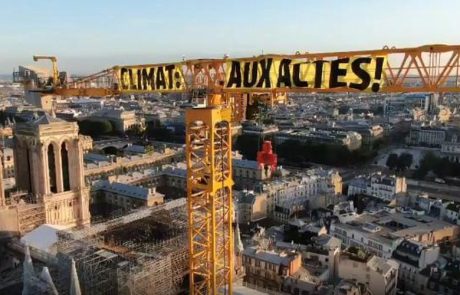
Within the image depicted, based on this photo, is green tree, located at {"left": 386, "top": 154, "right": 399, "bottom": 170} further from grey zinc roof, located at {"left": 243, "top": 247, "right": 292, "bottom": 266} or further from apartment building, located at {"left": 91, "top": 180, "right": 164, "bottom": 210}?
grey zinc roof, located at {"left": 243, "top": 247, "right": 292, "bottom": 266}

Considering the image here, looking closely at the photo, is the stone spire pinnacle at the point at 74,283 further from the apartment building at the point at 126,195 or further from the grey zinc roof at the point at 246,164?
the grey zinc roof at the point at 246,164

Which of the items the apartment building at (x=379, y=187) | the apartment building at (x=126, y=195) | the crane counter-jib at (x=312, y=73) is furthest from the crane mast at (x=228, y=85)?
the apartment building at (x=379, y=187)

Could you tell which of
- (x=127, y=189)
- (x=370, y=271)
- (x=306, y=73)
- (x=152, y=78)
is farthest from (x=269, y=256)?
(x=127, y=189)

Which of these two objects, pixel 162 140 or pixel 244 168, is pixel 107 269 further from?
pixel 162 140

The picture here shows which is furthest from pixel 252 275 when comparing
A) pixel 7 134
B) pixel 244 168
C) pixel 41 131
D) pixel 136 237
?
pixel 7 134

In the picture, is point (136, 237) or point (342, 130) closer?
point (136, 237)

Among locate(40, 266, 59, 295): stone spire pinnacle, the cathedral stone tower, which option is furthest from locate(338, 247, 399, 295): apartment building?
locate(40, 266, 59, 295): stone spire pinnacle
